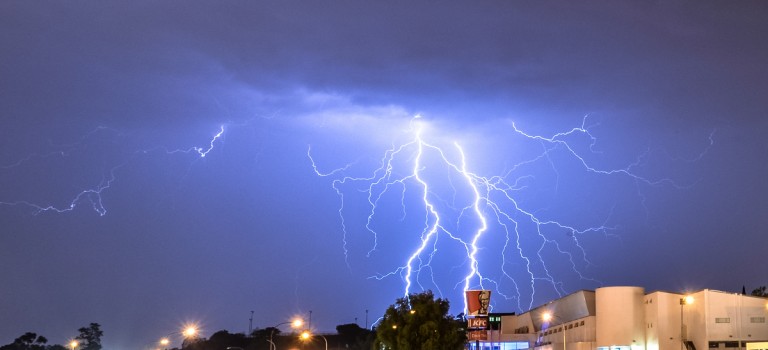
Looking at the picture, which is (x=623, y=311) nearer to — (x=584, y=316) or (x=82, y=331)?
(x=584, y=316)

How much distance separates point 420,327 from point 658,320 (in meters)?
20.1

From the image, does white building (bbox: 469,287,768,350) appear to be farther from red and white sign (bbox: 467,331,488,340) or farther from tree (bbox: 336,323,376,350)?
tree (bbox: 336,323,376,350)

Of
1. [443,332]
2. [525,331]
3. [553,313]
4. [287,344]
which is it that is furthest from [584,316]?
[287,344]

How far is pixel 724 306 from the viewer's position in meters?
69.6

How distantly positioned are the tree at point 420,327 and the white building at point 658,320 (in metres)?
10.4

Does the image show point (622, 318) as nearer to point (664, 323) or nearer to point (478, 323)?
point (664, 323)

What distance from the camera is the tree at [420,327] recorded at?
75.8 meters

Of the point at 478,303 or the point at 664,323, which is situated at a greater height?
the point at 478,303

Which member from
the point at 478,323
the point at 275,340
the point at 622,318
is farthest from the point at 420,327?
the point at 275,340

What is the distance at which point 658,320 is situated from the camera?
73875 millimetres

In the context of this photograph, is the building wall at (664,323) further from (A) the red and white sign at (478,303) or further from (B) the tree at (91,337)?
(B) the tree at (91,337)

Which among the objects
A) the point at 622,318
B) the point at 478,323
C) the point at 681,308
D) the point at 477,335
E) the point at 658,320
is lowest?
the point at 477,335

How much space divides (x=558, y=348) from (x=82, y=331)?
12649 cm

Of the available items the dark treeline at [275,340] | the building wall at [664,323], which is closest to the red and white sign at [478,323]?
the building wall at [664,323]
